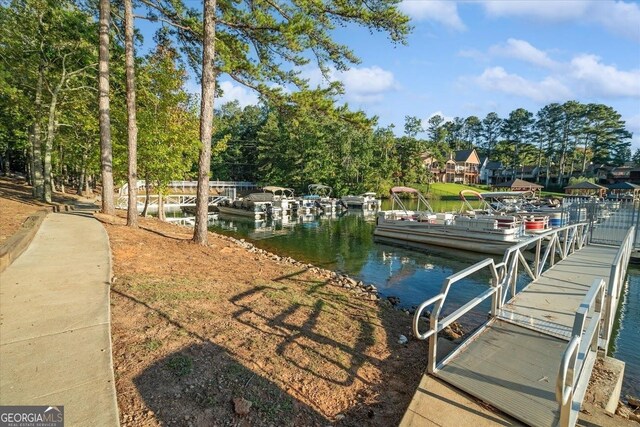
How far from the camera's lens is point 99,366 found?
321cm

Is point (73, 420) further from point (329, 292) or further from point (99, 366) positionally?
Answer: point (329, 292)

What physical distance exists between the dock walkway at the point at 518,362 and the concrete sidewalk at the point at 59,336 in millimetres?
2768

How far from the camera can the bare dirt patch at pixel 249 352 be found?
3.17m

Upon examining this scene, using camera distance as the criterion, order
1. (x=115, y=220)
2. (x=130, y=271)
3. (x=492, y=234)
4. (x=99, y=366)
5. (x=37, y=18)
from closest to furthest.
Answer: (x=99, y=366), (x=130, y=271), (x=115, y=220), (x=37, y=18), (x=492, y=234)

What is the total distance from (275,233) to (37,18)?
15.7m

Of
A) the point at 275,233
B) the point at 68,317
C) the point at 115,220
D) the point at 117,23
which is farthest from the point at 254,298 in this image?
the point at 275,233

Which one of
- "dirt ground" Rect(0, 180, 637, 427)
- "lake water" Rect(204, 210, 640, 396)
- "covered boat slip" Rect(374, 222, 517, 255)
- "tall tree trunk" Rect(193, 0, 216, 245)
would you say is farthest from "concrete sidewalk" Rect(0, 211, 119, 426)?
"covered boat slip" Rect(374, 222, 517, 255)

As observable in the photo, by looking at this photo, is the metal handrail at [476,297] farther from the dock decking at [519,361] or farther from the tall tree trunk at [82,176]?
the tall tree trunk at [82,176]

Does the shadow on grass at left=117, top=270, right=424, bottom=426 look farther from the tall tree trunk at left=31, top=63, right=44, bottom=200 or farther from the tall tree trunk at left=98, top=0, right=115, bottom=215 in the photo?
Answer: the tall tree trunk at left=31, top=63, right=44, bottom=200

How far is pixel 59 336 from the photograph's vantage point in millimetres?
3689

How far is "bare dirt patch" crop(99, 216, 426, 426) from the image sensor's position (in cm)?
317

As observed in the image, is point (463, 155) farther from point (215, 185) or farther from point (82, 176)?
point (82, 176)

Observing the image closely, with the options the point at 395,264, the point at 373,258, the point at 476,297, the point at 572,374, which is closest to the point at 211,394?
the point at 572,374

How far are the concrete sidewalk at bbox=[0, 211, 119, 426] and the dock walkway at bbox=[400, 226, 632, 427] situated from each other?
277 cm
